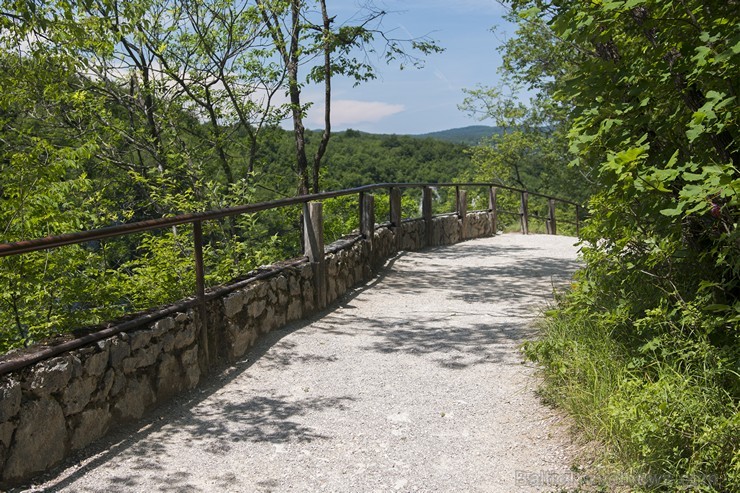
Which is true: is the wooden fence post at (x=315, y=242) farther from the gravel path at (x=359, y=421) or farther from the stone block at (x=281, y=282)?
the stone block at (x=281, y=282)

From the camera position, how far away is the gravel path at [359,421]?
3203mm

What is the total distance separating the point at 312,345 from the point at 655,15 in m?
3.61

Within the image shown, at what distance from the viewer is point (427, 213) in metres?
11.7

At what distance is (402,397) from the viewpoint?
4.31 meters

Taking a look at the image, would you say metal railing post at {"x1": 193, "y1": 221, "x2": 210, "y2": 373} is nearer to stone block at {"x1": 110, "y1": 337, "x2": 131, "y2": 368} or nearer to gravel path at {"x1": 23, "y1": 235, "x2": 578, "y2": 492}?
gravel path at {"x1": 23, "y1": 235, "x2": 578, "y2": 492}

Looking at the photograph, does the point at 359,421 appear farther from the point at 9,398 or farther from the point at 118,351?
the point at 9,398

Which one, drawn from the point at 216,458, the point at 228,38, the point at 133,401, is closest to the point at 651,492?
the point at 216,458

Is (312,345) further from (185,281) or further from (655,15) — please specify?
(655,15)

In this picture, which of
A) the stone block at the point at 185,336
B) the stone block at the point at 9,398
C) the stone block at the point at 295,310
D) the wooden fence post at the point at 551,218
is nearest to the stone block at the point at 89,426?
the stone block at the point at 9,398

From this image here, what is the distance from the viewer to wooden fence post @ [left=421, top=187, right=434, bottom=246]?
38.0ft

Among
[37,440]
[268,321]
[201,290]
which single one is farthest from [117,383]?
[268,321]

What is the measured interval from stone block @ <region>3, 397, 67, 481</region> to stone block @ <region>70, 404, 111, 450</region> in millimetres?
90

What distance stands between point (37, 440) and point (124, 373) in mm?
673

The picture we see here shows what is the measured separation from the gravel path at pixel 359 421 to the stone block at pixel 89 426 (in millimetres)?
84
